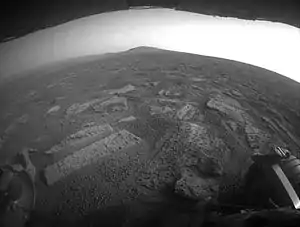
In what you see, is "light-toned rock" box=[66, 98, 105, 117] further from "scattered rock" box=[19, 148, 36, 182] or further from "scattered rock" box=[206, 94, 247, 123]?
"scattered rock" box=[206, 94, 247, 123]

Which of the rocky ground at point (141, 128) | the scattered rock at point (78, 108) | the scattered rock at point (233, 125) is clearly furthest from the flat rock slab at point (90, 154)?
the scattered rock at point (233, 125)

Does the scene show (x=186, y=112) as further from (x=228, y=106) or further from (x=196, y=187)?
(x=196, y=187)

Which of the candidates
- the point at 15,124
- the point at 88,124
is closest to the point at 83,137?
the point at 88,124

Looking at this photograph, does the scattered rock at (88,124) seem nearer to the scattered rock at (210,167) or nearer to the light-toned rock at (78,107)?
the light-toned rock at (78,107)

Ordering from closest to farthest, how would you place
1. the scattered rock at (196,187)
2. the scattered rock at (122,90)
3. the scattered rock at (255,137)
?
the scattered rock at (196,187) < the scattered rock at (255,137) < the scattered rock at (122,90)

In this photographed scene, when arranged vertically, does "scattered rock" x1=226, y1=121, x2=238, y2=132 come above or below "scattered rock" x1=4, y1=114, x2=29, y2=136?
below

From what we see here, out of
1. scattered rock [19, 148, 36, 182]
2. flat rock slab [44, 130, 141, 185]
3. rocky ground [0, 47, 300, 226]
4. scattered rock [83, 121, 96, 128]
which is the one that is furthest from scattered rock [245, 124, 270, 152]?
scattered rock [19, 148, 36, 182]

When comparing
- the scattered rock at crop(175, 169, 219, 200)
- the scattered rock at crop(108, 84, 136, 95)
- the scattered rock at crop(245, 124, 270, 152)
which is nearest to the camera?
the scattered rock at crop(175, 169, 219, 200)

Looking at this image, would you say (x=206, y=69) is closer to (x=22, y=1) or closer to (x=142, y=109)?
(x=142, y=109)
